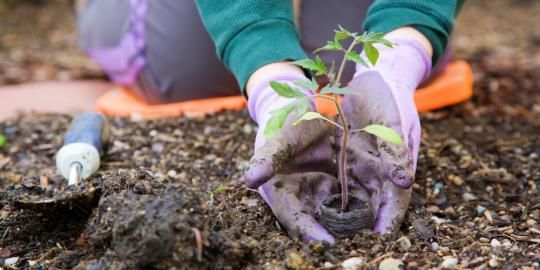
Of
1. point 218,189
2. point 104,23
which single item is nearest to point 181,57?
point 104,23

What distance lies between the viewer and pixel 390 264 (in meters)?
0.98

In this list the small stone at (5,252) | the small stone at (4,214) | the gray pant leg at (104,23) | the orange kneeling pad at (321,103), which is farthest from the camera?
the gray pant leg at (104,23)

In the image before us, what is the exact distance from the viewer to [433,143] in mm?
1579

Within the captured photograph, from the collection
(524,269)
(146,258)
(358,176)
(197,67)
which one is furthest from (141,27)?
(524,269)

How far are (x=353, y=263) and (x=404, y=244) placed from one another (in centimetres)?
10

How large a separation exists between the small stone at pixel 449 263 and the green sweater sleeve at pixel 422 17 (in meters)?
0.52

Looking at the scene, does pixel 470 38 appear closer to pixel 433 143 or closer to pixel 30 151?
pixel 433 143

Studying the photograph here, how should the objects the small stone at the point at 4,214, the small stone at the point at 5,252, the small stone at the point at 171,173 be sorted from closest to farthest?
the small stone at the point at 5,252 → the small stone at the point at 4,214 → the small stone at the point at 171,173

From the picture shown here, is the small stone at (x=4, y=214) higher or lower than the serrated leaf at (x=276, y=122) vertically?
lower

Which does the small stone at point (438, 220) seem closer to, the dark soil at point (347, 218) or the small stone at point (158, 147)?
the dark soil at point (347, 218)

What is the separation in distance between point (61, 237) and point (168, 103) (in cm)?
92

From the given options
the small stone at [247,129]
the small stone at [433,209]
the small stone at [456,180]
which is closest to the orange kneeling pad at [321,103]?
the small stone at [247,129]

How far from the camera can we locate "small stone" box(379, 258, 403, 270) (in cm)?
98

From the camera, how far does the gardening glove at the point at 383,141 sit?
1065 mm
